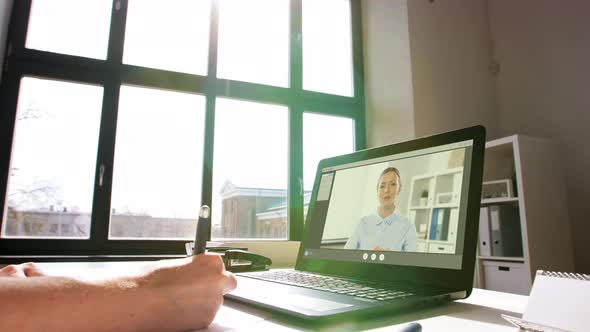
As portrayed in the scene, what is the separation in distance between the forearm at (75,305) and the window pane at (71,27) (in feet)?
7.12

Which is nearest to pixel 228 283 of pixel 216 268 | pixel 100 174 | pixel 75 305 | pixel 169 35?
pixel 216 268

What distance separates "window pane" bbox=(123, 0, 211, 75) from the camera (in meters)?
2.36

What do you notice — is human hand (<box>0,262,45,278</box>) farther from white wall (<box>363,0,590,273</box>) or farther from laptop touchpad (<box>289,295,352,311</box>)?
white wall (<box>363,0,590,273</box>)

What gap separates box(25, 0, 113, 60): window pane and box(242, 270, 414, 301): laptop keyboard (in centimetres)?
203

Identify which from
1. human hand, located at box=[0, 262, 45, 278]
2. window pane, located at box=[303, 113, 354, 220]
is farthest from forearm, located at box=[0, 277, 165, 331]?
window pane, located at box=[303, 113, 354, 220]

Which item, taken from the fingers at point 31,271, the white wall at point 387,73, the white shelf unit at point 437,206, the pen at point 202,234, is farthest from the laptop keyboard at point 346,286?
the white wall at point 387,73

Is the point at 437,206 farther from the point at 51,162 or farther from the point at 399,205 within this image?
the point at 51,162

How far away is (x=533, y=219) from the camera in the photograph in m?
2.17

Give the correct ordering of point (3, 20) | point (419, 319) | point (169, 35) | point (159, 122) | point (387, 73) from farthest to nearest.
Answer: point (387, 73), point (169, 35), point (159, 122), point (3, 20), point (419, 319)

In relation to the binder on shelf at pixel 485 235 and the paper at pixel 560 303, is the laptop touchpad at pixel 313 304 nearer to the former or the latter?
the paper at pixel 560 303

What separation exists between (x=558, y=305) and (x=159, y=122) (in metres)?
2.20

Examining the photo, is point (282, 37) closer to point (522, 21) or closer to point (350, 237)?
point (522, 21)

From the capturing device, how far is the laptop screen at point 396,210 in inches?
25.3

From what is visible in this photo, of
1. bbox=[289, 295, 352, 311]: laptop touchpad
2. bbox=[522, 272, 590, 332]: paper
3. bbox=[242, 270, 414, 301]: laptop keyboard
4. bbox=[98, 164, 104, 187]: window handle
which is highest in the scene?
bbox=[98, 164, 104, 187]: window handle
